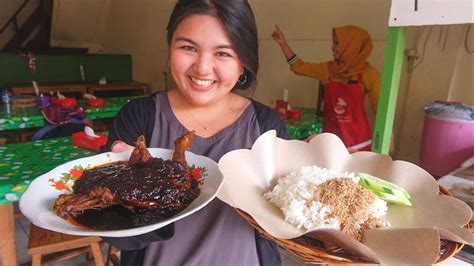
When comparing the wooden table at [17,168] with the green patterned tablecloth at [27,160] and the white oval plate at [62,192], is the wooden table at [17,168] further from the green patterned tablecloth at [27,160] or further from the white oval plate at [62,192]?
the white oval plate at [62,192]

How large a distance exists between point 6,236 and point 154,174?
1.54 m

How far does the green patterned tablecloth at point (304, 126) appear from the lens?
119 inches

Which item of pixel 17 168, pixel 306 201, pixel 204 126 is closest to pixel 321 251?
pixel 306 201

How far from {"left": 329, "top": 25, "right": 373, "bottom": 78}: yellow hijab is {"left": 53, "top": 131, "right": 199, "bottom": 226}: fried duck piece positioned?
231 centimetres

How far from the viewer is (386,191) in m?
0.96

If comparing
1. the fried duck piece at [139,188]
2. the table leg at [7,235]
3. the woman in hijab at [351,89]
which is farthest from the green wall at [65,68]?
the fried duck piece at [139,188]

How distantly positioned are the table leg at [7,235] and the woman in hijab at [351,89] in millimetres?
2380

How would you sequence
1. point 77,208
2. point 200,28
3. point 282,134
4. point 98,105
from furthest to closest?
point 98,105 < point 282,134 < point 200,28 < point 77,208

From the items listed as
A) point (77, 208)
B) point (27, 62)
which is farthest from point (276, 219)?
point (27, 62)

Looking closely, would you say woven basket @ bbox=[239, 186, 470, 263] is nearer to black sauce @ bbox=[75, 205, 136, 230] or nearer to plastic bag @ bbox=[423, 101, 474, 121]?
black sauce @ bbox=[75, 205, 136, 230]

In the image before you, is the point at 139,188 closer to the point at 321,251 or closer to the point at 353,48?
the point at 321,251

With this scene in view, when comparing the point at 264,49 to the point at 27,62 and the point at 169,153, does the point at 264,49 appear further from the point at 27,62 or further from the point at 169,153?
the point at 27,62

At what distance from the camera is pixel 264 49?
14.2 ft

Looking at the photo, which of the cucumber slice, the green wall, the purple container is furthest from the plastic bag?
the green wall
